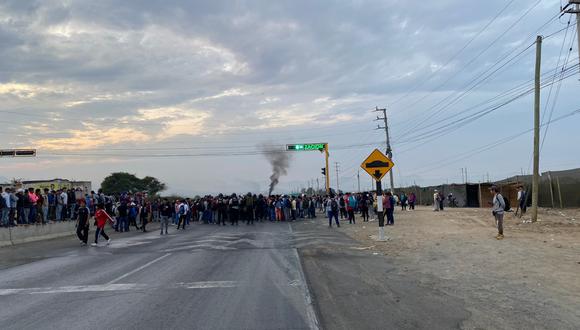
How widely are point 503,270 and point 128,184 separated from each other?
80.4m

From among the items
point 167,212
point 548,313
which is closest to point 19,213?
point 167,212

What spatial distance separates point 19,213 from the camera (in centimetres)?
2111

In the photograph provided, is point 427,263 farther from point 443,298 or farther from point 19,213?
point 19,213

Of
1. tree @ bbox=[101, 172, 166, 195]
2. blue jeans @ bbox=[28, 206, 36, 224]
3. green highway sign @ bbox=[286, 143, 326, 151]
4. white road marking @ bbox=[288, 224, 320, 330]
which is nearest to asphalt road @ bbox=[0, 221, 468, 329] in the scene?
white road marking @ bbox=[288, 224, 320, 330]

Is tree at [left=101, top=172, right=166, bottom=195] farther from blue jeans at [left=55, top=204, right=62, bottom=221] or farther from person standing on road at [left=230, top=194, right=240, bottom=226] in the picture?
blue jeans at [left=55, top=204, right=62, bottom=221]

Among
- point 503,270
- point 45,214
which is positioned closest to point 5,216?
point 45,214

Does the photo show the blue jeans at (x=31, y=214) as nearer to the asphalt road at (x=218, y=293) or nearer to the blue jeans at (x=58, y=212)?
the blue jeans at (x=58, y=212)

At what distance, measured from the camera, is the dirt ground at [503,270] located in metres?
6.91

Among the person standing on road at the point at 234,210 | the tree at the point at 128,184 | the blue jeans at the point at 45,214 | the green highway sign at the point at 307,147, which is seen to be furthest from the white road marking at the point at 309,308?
the tree at the point at 128,184

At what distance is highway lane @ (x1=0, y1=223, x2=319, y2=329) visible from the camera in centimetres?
672

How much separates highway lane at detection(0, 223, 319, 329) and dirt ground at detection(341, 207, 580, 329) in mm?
2593

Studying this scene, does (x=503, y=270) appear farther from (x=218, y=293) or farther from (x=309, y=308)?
(x=218, y=293)

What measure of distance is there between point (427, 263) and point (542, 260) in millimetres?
2520

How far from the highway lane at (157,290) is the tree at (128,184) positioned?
223 ft
